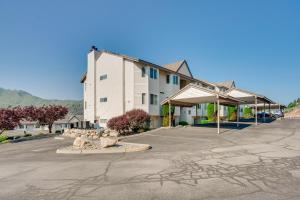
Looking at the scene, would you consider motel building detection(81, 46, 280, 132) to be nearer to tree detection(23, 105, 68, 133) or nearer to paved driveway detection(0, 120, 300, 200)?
tree detection(23, 105, 68, 133)

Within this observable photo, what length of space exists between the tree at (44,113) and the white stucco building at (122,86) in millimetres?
4132

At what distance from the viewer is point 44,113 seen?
107 ft

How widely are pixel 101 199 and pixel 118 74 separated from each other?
24.7 metres

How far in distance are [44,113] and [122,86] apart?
43.6 feet

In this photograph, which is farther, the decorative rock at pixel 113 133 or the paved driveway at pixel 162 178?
the decorative rock at pixel 113 133

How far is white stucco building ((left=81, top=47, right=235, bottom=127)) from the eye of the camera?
92.9ft

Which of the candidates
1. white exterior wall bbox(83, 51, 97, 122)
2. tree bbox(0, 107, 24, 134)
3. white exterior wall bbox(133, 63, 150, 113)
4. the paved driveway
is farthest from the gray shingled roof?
the paved driveway

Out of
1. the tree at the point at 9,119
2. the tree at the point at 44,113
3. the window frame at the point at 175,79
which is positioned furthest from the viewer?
the window frame at the point at 175,79

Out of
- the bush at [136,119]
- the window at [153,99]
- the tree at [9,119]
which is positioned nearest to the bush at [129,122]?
A: the bush at [136,119]

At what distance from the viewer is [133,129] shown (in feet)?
75.7

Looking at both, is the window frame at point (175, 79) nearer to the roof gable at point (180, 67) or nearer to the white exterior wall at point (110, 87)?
the roof gable at point (180, 67)

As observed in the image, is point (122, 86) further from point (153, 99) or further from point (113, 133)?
point (113, 133)

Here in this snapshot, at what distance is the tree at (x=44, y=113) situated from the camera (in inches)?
1251

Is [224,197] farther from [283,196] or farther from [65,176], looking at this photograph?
[65,176]
